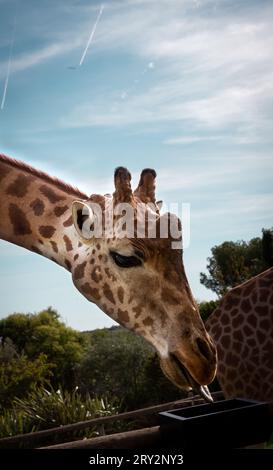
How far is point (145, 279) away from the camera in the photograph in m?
1.96

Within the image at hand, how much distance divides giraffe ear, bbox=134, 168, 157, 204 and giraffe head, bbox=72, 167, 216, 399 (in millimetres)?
31

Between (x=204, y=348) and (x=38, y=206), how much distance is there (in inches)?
45.1

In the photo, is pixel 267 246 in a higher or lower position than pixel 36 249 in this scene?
higher

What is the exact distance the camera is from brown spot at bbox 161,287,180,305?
75.2 inches

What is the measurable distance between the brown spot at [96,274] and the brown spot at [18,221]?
Answer: 556 mm

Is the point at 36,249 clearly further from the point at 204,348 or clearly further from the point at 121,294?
the point at 204,348

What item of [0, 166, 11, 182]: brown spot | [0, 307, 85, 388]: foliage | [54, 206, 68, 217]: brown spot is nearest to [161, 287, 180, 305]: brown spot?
[54, 206, 68, 217]: brown spot

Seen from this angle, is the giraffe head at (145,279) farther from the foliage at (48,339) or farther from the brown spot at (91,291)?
the foliage at (48,339)

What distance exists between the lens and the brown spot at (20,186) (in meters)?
2.65

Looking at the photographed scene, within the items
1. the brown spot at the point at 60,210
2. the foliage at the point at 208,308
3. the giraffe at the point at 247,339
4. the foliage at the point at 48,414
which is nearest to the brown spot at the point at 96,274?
the brown spot at the point at 60,210

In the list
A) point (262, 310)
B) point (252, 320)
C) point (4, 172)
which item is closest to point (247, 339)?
point (252, 320)

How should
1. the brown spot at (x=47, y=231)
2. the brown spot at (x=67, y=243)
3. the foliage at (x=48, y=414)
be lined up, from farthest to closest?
1. the foliage at (x=48, y=414)
2. the brown spot at (x=47, y=231)
3. the brown spot at (x=67, y=243)

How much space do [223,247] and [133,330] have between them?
25.6 m
